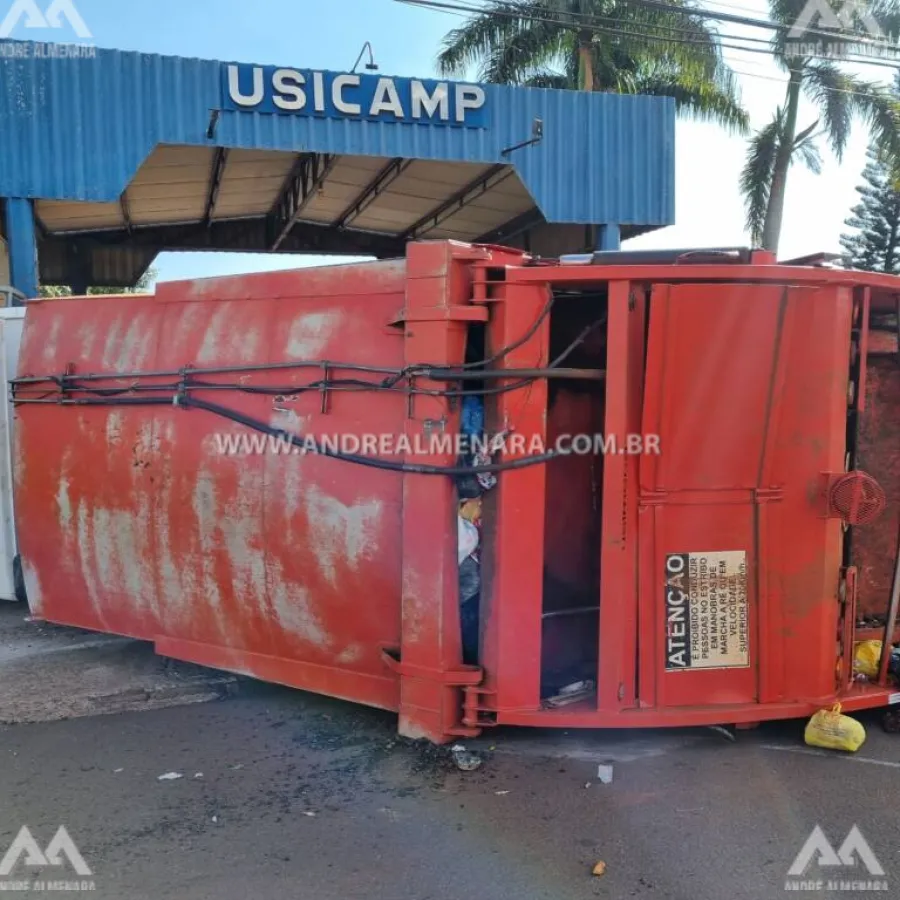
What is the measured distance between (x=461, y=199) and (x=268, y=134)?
425cm

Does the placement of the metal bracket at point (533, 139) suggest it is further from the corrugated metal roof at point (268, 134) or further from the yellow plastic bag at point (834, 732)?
the yellow plastic bag at point (834, 732)

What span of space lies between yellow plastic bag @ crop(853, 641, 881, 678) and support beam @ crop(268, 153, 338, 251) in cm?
967

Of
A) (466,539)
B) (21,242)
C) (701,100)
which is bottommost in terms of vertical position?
(466,539)

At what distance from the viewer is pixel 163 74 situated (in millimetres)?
10266

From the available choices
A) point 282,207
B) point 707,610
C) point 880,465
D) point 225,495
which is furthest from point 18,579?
point 282,207

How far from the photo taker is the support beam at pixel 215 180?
1154 centimetres

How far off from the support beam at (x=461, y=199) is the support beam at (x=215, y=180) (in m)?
3.80

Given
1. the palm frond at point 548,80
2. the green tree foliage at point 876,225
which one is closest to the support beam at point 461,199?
the palm frond at point 548,80

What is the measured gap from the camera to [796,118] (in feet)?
66.1

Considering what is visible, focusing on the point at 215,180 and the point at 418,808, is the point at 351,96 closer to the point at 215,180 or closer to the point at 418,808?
the point at 215,180

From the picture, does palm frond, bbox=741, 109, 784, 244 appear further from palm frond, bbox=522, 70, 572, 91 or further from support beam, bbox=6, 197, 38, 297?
support beam, bbox=6, 197, 38, 297

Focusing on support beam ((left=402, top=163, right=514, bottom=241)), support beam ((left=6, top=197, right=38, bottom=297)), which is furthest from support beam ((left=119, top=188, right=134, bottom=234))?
support beam ((left=402, top=163, right=514, bottom=241))

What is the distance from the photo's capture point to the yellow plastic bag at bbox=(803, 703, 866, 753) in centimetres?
363

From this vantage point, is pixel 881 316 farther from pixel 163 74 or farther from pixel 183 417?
pixel 163 74
